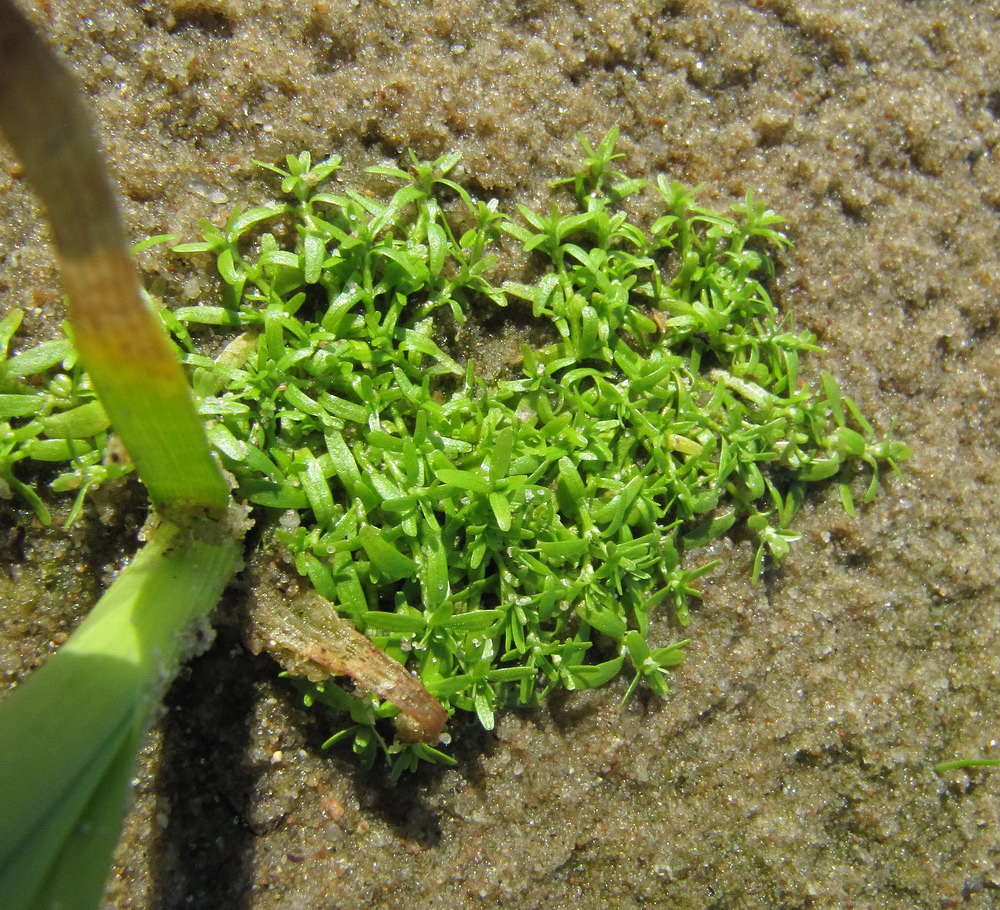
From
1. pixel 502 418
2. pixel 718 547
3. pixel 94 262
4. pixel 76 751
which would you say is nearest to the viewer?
pixel 94 262

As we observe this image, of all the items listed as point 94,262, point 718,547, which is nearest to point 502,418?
point 718,547

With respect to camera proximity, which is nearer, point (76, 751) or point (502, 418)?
point (76, 751)

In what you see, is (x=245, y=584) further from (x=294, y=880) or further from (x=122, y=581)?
(x=294, y=880)

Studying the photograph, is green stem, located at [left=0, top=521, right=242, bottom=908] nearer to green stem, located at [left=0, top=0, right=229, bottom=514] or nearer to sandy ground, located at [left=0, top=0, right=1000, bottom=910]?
green stem, located at [left=0, top=0, right=229, bottom=514]

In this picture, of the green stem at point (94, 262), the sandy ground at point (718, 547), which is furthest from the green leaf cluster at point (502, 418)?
the green stem at point (94, 262)

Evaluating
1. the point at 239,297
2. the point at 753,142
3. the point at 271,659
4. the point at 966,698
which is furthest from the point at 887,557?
the point at 239,297

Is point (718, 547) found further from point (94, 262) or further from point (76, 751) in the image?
point (94, 262)
